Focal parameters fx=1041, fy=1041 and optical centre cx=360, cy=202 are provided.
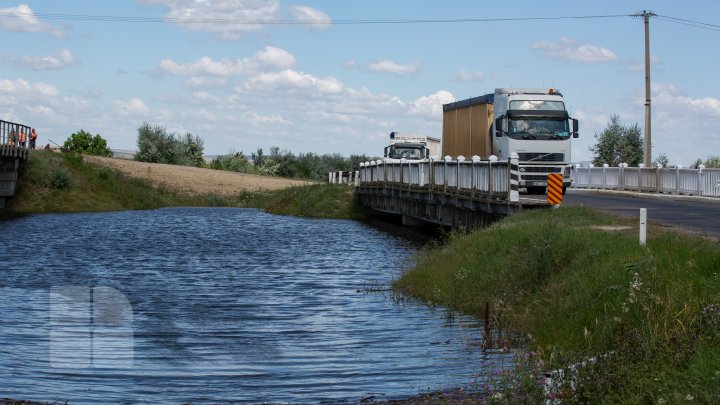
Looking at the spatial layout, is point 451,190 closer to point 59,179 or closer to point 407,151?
point 407,151

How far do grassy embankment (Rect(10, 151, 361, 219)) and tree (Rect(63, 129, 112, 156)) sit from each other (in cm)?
3759

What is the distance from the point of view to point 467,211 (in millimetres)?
32750

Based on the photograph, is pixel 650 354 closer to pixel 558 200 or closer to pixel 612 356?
pixel 612 356

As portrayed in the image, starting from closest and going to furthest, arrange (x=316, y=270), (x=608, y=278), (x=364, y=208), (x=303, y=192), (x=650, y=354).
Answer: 1. (x=650, y=354)
2. (x=608, y=278)
3. (x=316, y=270)
4. (x=364, y=208)
5. (x=303, y=192)

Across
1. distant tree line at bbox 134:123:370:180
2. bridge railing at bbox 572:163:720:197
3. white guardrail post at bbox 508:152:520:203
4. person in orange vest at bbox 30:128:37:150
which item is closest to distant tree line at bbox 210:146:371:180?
distant tree line at bbox 134:123:370:180

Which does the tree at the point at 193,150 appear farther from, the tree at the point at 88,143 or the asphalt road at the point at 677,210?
the asphalt road at the point at 677,210

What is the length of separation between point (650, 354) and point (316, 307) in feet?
36.7

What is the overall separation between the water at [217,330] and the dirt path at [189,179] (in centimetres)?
4682

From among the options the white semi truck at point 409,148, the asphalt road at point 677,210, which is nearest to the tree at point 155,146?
the white semi truck at point 409,148

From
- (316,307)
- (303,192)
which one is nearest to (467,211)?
(316,307)

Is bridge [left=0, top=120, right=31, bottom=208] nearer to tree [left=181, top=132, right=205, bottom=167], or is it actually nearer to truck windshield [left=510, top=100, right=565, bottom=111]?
truck windshield [left=510, top=100, right=565, bottom=111]

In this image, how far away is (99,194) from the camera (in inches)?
2611

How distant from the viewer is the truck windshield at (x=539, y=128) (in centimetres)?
3503

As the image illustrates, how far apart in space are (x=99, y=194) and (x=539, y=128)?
1512 inches
